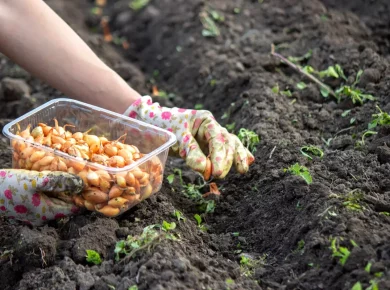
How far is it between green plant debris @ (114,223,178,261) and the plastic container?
0.59 feet

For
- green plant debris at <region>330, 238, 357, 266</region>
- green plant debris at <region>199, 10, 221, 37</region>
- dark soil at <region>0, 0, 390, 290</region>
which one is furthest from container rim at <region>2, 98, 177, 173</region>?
green plant debris at <region>199, 10, 221, 37</region>

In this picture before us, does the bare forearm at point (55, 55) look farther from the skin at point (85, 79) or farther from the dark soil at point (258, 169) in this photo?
the dark soil at point (258, 169)

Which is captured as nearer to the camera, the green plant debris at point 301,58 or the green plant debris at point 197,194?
the green plant debris at point 197,194

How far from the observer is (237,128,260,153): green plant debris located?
333 centimetres

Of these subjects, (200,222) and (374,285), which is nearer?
(374,285)

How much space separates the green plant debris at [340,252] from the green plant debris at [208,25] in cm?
259

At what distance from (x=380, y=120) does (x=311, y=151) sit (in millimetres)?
342

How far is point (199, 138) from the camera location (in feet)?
9.84

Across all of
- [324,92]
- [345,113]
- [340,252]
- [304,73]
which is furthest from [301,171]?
[304,73]

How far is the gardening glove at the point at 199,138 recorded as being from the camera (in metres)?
2.82

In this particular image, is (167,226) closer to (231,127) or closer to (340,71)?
(231,127)

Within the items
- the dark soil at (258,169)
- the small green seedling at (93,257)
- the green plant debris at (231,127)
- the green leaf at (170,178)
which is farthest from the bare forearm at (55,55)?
the small green seedling at (93,257)

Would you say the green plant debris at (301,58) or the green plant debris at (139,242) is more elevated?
the green plant debris at (301,58)

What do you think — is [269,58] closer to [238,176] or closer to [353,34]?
[353,34]
